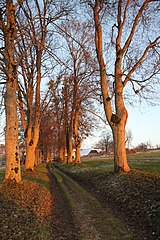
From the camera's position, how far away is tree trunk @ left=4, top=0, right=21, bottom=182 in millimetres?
11484

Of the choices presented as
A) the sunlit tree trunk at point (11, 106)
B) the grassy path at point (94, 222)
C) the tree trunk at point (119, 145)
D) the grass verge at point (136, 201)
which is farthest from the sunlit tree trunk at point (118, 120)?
the sunlit tree trunk at point (11, 106)

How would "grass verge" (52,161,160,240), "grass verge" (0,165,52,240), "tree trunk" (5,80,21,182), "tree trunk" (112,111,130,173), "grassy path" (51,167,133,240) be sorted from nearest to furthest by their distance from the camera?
"grass verge" (0,165,52,240)
"grassy path" (51,167,133,240)
"grass verge" (52,161,160,240)
"tree trunk" (5,80,21,182)
"tree trunk" (112,111,130,173)

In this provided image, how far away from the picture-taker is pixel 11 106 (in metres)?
11.6

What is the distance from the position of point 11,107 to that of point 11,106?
49 mm

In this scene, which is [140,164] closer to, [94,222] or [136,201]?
[136,201]

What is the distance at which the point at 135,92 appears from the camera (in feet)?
49.8

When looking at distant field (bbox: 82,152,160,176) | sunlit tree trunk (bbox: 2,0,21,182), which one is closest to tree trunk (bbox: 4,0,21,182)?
sunlit tree trunk (bbox: 2,0,21,182)

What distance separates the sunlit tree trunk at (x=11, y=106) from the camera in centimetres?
1148

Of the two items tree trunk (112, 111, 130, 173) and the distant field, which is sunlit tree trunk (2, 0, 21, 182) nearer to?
tree trunk (112, 111, 130, 173)

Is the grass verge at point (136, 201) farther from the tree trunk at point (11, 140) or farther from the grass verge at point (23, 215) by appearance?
the tree trunk at point (11, 140)

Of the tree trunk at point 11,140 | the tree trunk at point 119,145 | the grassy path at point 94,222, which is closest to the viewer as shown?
the grassy path at point 94,222

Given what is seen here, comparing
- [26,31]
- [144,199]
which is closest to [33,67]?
[26,31]

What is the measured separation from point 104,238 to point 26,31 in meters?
10.5

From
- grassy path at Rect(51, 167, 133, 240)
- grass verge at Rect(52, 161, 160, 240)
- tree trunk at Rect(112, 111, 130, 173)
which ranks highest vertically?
tree trunk at Rect(112, 111, 130, 173)
